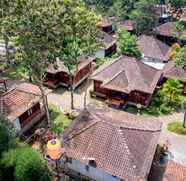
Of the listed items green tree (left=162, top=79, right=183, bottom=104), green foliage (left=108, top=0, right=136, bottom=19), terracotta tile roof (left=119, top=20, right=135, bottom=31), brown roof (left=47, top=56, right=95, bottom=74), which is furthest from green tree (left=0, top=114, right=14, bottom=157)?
green foliage (left=108, top=0, right=136, bottom=19)

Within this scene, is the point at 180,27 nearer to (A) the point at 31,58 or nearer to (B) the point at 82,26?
(B) the point at 82,26

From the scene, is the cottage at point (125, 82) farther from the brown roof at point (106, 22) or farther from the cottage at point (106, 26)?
the brown roof at point (106, 22)

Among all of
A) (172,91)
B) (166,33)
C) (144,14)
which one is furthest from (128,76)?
(166,33)

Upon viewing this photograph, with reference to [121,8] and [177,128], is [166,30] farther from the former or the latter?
[177,128]

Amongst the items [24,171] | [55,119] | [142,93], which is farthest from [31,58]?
[142,93]

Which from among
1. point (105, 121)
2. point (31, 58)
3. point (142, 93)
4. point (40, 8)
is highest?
point (40, 8)

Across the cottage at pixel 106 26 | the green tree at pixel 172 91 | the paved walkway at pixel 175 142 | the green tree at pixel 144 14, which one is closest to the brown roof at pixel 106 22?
the cottage at pixel 106 26

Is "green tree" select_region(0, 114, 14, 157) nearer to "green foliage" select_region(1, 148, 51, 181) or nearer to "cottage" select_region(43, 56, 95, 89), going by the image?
"green foliage" select_region(1, 148, 51, 181)
